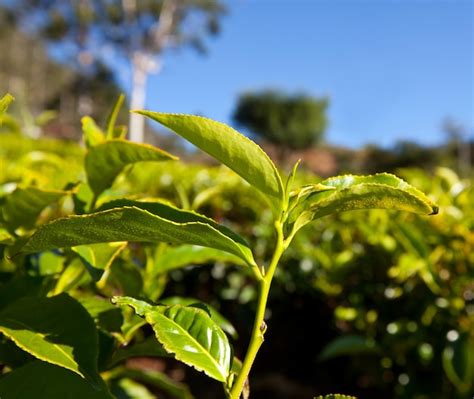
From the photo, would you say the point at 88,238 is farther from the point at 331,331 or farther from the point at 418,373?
the point at 331,331

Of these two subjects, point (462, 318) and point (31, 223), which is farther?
point (462, 318)

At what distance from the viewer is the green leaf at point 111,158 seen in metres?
0.85

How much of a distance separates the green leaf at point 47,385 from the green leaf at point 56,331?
0.07 ft

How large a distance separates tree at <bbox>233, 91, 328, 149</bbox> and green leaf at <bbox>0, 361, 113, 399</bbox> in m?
44.8

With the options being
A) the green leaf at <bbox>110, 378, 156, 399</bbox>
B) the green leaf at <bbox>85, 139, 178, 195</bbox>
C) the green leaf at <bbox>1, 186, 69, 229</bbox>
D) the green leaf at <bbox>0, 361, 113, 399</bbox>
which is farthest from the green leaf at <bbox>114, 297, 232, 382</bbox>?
the green leaf at <bbox>110, 378, 156, 399</bbox>

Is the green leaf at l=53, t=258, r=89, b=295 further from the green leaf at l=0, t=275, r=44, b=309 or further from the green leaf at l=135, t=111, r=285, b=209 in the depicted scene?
the green leaf at l=135, t=111, r=285, b=209

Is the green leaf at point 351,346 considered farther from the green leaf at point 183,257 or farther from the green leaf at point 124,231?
the green leaf at point 124,231

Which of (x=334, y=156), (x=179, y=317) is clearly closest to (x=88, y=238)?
(x=179, y=317)

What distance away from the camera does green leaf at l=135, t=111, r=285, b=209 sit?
0.66 meters

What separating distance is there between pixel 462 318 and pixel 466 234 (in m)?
0.26

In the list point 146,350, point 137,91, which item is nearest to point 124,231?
point 146,350

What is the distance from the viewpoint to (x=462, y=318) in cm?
171

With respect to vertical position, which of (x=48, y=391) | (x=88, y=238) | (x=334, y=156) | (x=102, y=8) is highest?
(x=88, y=238)

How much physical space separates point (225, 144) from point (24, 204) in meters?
0.45
